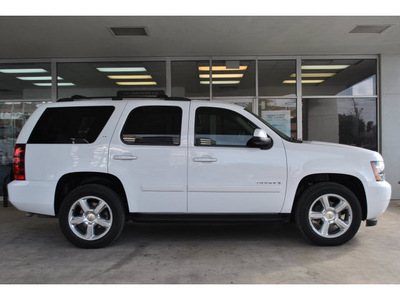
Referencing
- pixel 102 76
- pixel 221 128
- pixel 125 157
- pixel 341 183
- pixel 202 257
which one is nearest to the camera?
pixel 202 257

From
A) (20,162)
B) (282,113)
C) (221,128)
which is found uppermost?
(282,113)

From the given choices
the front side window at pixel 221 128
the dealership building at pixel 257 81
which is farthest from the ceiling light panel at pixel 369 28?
the front side window at pixel 221 128

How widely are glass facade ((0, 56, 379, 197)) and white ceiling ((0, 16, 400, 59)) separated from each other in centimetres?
34

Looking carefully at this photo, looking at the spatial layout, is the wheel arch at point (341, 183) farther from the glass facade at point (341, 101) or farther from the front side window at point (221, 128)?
the glass facade at point (341, 101)

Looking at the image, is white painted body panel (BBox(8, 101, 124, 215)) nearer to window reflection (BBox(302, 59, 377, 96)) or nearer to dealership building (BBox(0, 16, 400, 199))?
dealership building (BBox(0, 16, 400, 199))

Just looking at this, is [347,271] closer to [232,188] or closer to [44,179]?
[232,188]

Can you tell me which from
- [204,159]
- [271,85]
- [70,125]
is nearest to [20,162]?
[70,125]

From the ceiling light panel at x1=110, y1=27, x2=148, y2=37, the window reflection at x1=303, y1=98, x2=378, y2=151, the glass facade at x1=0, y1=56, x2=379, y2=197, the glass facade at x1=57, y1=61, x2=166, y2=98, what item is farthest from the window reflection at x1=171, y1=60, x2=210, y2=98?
the window reflection at x1=303, y1=98, x2=378, y2=151

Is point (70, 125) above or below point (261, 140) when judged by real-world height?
above

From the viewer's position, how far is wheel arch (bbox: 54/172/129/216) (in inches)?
178

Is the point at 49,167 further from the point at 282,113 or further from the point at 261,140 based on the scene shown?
the point at 282,113

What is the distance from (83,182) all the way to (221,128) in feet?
6.68

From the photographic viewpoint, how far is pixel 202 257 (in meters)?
4.15

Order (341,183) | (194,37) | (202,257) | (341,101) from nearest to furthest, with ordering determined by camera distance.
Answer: (202,257) → (341,183) → (194,37) → (341,101)
